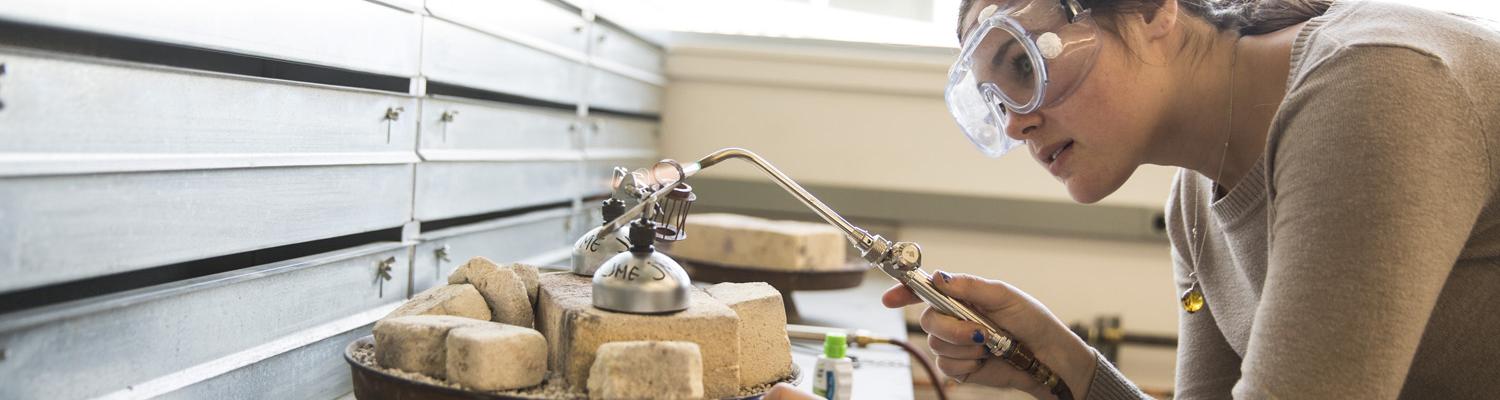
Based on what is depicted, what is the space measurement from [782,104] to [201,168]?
6.98ft

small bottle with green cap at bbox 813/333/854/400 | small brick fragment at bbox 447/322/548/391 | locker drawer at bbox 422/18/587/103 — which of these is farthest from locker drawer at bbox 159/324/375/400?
small bottle with green cap at bbox 813/333/854/400

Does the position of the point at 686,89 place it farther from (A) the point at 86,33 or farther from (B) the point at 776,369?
(A) the point at 86,33

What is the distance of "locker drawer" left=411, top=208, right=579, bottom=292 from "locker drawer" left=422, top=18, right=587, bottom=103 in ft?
0.67

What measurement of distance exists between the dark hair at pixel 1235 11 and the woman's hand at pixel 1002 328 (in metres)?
0.34

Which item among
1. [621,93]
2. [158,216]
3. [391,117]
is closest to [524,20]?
[391,117]

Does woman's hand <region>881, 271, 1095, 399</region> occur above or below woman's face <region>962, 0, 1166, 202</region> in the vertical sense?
below

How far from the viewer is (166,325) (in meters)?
0.98

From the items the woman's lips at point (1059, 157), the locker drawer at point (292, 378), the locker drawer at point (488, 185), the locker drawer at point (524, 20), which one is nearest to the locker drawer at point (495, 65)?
the locker drawer at point (524, 20)

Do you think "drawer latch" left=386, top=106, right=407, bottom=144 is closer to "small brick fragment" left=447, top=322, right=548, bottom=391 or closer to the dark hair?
"small brick fragment" left=447, top=322, right=548, bottom=391

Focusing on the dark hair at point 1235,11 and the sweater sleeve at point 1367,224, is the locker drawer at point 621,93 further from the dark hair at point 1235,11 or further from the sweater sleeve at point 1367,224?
the sweater sleeve at point 1367,224

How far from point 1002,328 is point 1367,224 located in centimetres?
56

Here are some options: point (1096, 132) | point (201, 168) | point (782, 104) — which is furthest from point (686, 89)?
point (201, 168)

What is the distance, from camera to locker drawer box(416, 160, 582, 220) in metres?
1.51

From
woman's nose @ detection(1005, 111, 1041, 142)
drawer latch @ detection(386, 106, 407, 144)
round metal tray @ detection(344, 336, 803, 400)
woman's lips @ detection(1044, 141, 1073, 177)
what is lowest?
round metal tray @ detection(344, 336, 803, 400)
